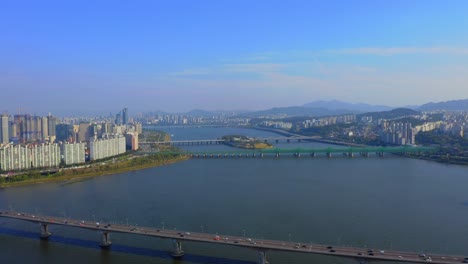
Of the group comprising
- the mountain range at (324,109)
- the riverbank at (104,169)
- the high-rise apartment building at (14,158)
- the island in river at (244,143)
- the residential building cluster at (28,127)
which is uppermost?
the mountain range at (324,109)

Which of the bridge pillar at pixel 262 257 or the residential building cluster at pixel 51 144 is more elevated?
the residential building cluster at pixel 51 144

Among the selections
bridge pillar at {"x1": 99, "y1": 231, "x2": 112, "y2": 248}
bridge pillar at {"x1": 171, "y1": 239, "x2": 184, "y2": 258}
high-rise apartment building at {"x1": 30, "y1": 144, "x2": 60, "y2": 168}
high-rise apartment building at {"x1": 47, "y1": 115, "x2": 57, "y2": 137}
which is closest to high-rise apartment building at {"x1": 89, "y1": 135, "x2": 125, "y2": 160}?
high-rise apartment building at {"x1": 30, "y1": 144, "x2": 60, "y2": 168}

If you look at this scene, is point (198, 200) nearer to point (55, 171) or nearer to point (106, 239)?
point (106, 239)

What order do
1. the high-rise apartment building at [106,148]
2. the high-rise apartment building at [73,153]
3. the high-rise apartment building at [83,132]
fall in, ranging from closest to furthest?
1. the high-rise apartment building at [73,153]
2. the high-rise apartment building at [106,148]
3. the high-rise apartment building at [83,132]

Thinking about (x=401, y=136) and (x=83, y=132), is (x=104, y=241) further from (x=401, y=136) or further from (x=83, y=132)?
(x=401, y=136)

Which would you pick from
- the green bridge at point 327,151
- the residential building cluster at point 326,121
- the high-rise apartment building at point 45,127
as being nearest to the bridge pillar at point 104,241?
the green bridge at point 327,151

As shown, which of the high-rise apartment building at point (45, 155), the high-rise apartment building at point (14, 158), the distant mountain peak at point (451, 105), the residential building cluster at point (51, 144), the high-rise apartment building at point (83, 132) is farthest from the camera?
the distant mountain peak at point (451, 105)

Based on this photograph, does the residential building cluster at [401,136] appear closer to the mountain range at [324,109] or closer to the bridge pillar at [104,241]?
the bridge pillar at [104,241]

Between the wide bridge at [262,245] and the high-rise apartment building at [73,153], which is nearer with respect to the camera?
the wide bridge at [262,245]
